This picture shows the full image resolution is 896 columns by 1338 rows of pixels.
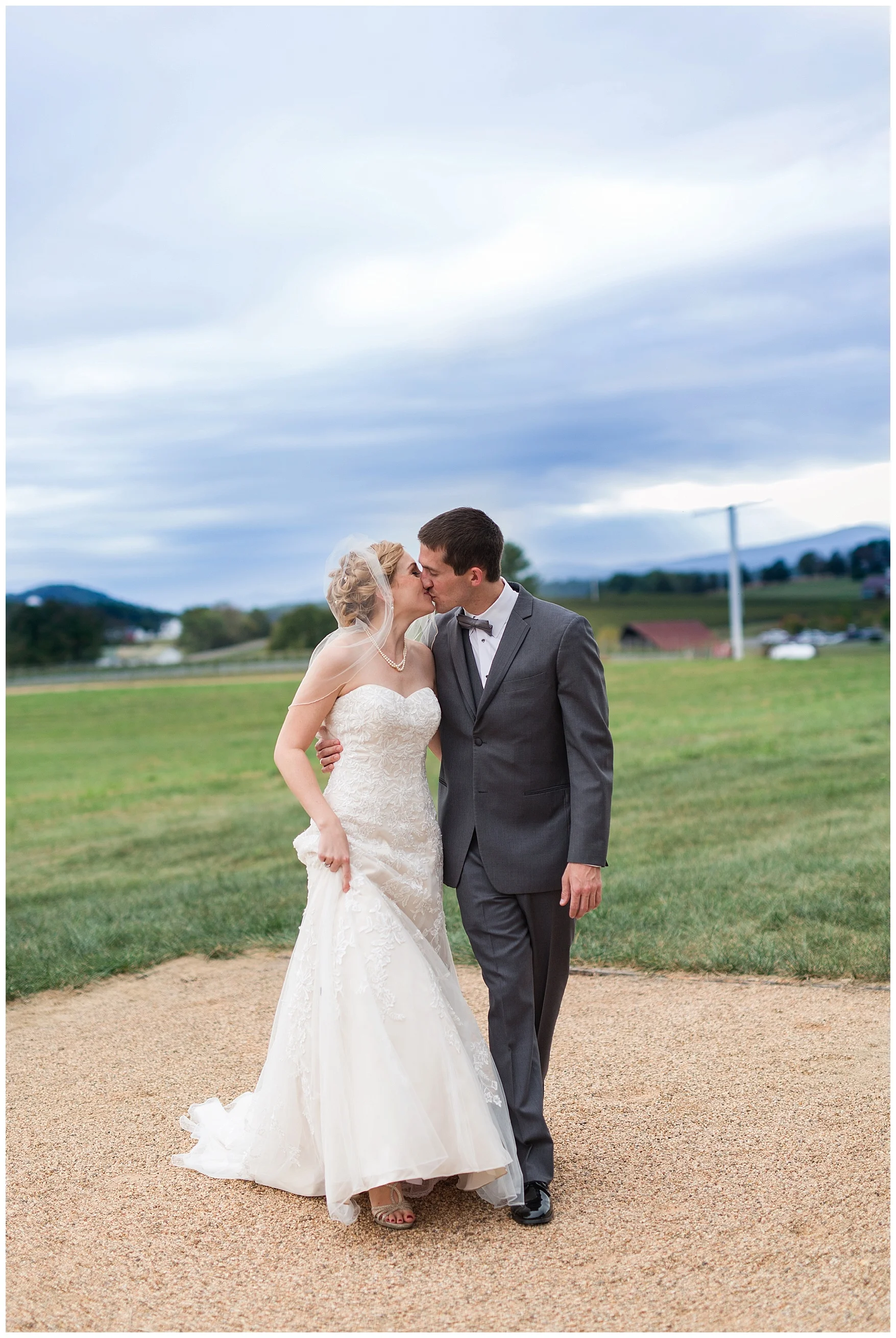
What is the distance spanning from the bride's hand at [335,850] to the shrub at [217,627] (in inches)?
2669

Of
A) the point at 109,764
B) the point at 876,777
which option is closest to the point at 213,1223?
the point at 876,777

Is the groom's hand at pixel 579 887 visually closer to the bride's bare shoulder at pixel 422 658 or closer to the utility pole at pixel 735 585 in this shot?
the bride's bare shoulder at pixel 422 658

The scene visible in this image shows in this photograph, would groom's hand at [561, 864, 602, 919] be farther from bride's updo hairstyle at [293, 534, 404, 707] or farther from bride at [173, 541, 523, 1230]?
bride's updo hairstyle at [293, 534, 404, 707]

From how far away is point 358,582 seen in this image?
434 cm

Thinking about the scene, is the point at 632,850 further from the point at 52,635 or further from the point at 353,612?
the point at 52,635

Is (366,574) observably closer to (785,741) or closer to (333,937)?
(333,937)

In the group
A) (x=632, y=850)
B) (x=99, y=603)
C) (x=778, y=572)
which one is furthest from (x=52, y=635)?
(x=632, y=850)

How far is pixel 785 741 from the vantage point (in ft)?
76.0

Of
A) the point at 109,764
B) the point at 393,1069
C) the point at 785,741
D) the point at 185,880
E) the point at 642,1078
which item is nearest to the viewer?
the point at 393,1069

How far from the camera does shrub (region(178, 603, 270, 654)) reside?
72.2 m

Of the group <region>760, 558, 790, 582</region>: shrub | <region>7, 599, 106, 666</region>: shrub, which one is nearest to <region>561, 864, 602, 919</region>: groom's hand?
<region>7, 599, 106, 666</region>: shrub

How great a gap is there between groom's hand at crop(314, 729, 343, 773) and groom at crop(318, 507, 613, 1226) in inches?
0.4

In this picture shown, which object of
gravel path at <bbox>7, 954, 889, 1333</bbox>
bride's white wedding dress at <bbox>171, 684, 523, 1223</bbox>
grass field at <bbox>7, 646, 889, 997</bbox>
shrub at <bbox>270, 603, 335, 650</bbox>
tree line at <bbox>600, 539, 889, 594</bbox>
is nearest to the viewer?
gravel path at <bbox>7, 954, 889, 1333</bbox>

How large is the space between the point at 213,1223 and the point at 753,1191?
1.90m
